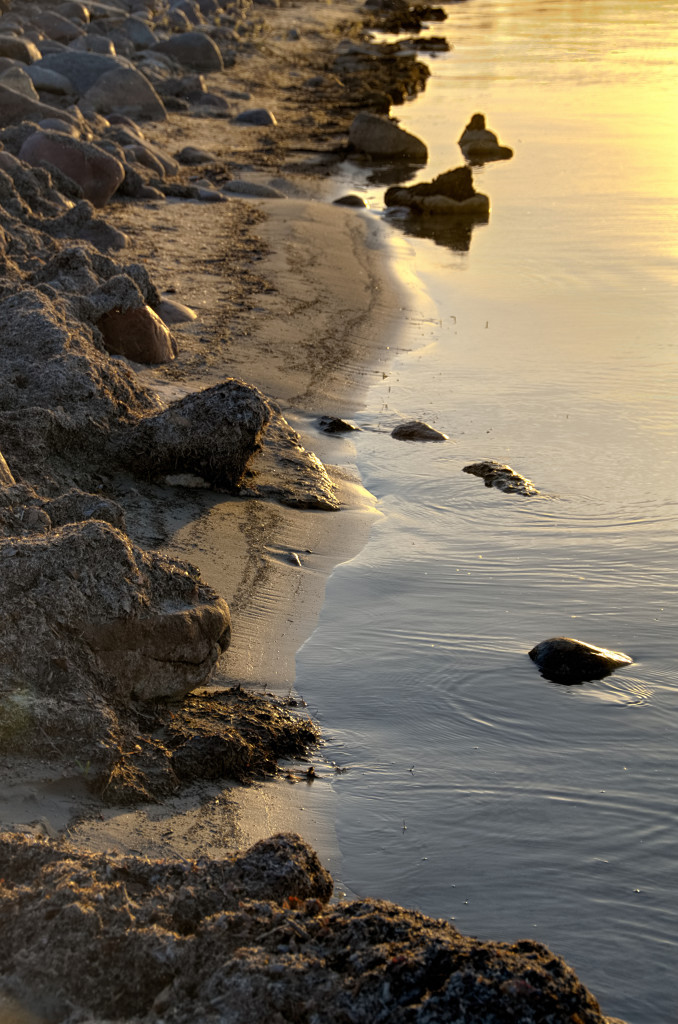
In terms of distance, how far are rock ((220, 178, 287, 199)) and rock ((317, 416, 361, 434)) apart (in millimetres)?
8082

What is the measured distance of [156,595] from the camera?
4.09 metres

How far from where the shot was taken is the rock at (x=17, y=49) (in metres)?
19.2

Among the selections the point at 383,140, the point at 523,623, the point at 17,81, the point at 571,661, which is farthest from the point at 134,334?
the point at 383,140

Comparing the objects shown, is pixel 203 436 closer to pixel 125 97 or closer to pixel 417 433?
pixel 417 433

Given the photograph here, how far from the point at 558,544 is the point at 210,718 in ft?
9.70

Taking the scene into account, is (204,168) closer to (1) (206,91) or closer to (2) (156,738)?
(1) (206,91)

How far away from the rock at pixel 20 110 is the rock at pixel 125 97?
3.48m

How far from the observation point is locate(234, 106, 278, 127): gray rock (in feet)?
69.0

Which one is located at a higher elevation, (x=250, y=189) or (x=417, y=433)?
(x=250, y=189)

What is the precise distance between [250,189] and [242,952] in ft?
46.2

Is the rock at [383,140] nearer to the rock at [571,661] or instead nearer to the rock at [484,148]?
the rock at [484,148]

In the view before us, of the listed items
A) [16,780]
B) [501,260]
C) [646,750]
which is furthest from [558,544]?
[501,260]

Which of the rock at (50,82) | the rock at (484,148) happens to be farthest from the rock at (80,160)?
the rock at (484,148)

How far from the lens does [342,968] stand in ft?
8.14
